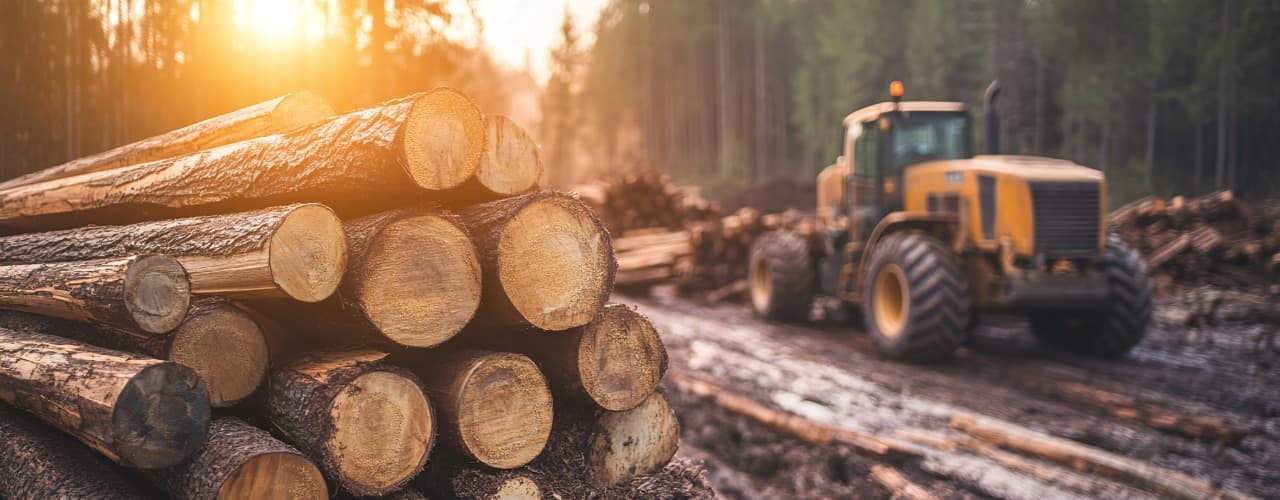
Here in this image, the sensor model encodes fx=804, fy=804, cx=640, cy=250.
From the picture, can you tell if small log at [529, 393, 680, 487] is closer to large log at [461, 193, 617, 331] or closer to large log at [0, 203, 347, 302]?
large log at [461, 193, 617, 331]

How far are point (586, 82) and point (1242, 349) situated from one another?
48.6 m

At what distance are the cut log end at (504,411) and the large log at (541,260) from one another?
0.18 metres

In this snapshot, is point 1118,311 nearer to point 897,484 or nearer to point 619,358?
point 897,484

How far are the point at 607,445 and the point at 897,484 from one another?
207 cm

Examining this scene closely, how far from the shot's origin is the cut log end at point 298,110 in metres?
3.46

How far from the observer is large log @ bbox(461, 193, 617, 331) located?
2.68m

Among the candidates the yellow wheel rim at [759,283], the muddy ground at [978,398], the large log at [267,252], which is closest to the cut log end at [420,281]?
the large log at [267,252]

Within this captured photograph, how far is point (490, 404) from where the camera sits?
2623mm

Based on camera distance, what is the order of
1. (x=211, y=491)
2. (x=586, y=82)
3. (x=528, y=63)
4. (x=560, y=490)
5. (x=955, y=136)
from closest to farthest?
(x=211, y=491)
(x=560, y=490)
(x=955, y=136)
(x=586, y=82)
(x=528, y=63)

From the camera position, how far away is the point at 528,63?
80562mm

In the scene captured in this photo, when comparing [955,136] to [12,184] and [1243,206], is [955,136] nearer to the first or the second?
[1243,206]

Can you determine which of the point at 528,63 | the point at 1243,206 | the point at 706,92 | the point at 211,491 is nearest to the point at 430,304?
the point at 211,491

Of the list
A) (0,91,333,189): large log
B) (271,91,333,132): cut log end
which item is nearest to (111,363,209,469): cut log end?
(0,91,333,189): large log

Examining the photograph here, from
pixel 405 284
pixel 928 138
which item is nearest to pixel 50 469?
pixel 405 284
